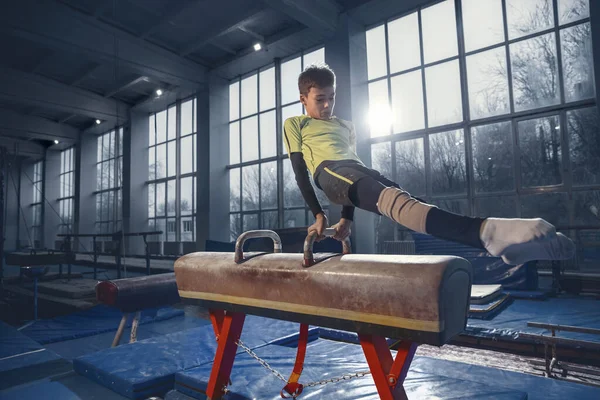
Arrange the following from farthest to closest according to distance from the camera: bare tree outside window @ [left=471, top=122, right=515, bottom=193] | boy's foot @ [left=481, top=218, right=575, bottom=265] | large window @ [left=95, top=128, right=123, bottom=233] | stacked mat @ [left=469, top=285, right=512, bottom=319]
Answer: large window @ [left=95, top=128, right=123, bottom=233] → bare tree outside window @ [left=471, top=122, right=515, bottom=193] → stacked mat @ [left=469, top=285, right=512, bottom=319] → boy's foot @ [left=481, top=218, right=575, bottom=265]

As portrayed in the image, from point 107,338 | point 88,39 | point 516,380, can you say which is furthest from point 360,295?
point 88,39

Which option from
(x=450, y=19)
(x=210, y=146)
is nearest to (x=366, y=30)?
(x=450, y=19)

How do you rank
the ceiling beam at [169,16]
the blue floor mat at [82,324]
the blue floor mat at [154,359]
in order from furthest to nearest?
the ceiling beam at [169,16] < the blue floor mat at [82,324] < the blue floor mat at [154,359]

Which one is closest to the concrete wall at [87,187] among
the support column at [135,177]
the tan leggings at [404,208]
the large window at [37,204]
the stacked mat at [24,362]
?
the support column at [135,177]

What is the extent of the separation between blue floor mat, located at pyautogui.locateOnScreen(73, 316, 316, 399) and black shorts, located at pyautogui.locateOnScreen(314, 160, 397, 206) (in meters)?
1.42

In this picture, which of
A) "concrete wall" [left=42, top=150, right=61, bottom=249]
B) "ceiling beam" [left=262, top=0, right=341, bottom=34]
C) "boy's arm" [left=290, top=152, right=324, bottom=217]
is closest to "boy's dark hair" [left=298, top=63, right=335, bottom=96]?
"boy's arm" [left=290, top=152, right=324, bottom=217]

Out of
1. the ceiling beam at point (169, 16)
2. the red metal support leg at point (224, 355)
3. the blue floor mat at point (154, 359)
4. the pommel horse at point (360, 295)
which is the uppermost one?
the ceiling beam at point (169, 16)

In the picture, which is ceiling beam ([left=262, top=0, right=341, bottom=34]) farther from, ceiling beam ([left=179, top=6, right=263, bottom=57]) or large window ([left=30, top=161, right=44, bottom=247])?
large window ([left=30, top=161, right=44, bottom=247])

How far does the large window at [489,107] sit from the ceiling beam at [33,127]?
1299 cm

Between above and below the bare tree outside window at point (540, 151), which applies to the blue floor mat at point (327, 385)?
below

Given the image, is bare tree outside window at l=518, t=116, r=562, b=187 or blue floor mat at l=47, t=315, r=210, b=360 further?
bare tree outside window at l=518, t=116, r=562, b=187

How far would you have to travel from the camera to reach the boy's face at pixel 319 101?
183 centimetres

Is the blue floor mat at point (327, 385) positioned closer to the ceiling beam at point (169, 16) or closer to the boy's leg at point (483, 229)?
the boy's leg at point (483, 229)

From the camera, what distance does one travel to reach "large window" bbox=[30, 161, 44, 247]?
18.4 metres
